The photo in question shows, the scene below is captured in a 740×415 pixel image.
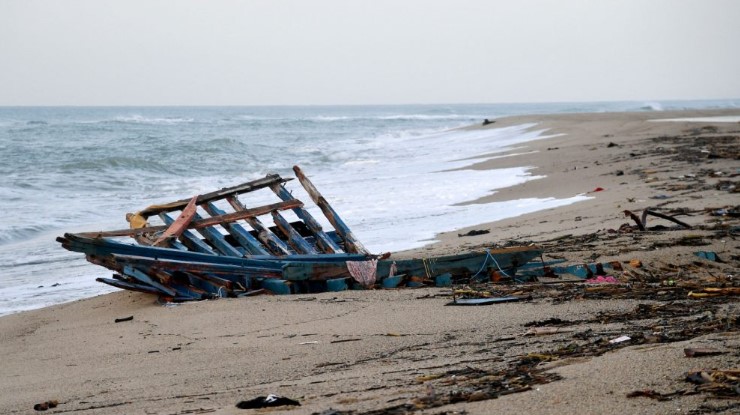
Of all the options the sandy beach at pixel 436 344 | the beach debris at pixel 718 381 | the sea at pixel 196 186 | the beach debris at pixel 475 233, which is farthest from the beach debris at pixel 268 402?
the beach debris at pixel 475 233

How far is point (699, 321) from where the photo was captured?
4.32m

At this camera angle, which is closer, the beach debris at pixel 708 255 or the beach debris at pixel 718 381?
the beach debris at pixel 718 381

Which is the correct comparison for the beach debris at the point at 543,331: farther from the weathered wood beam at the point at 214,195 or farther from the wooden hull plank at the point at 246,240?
the weathered wood beam at the point at 214,195

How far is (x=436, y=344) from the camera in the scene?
4.45 meters

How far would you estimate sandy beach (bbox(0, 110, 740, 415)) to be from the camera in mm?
3254

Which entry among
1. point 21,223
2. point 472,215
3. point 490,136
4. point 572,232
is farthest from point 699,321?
point 490,136

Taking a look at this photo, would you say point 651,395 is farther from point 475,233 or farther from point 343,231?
point 475,233

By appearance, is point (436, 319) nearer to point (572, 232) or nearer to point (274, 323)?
point (274, 323)

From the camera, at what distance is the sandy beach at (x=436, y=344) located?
3.25 metres

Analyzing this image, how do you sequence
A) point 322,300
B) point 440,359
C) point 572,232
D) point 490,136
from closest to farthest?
1. point 440,359
2. point 322,300
3. point 572,232
4. point 490,136

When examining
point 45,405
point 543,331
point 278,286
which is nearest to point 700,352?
point 543,331

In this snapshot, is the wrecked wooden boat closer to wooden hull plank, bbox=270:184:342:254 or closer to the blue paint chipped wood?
the blue paint chipped wood

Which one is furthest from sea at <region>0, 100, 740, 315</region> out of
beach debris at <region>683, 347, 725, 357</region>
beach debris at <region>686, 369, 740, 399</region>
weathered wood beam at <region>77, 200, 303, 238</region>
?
beach debris at <region>686, 369, 740, 399</region>

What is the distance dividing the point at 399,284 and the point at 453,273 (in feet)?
1.48
